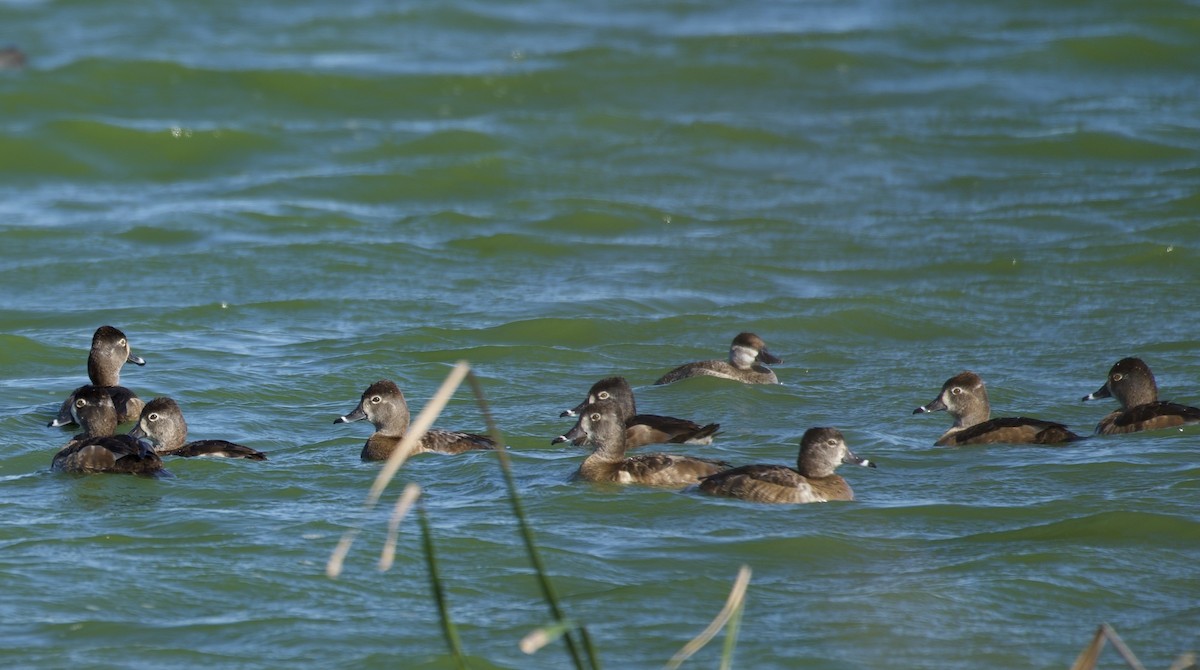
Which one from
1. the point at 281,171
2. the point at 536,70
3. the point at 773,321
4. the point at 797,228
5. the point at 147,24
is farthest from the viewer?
the point at 147,24

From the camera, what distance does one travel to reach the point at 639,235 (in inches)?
653

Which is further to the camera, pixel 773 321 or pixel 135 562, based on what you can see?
pixel 773 321

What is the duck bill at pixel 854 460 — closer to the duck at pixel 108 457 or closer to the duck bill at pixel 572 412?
the duck bill at pixel 572 412

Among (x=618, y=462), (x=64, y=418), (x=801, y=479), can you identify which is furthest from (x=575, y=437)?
(x=64, y=418)

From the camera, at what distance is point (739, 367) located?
11555mm

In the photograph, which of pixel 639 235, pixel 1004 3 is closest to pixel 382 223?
pixel 639 235

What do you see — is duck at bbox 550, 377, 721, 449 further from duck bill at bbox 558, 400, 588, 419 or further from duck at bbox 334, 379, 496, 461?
duck at bbox 334, 379, 496, 461

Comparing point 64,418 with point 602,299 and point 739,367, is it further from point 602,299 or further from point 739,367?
point 602,299

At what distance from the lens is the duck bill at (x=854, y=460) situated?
349 inches

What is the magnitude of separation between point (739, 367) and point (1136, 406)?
2.65 metres

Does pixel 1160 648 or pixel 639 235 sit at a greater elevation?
pixel 639 235

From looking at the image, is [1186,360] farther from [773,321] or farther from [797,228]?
[797,228]

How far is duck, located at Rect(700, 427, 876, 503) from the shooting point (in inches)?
339

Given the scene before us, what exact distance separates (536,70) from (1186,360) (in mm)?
13687
